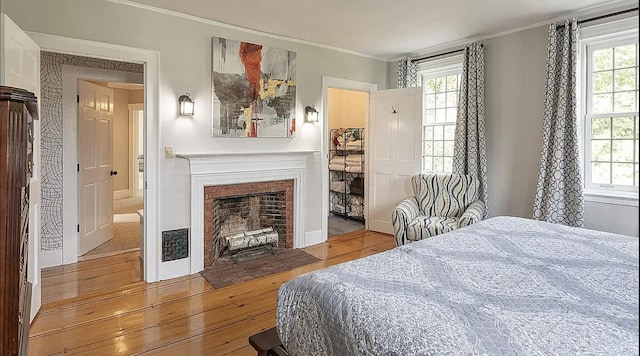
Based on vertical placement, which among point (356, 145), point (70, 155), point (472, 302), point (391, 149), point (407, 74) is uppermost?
point (407, 74)

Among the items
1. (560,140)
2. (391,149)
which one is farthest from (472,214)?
(391,149)

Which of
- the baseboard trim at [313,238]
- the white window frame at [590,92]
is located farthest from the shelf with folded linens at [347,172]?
the white window frame at [590,92]

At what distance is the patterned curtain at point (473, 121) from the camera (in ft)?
13.7

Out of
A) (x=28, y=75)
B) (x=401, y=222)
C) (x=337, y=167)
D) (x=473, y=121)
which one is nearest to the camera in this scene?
(x=28, y=75)

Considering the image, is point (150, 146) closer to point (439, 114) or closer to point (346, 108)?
point (439, 114)

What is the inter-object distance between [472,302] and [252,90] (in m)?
3.29

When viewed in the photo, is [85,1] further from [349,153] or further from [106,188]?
[349,153]

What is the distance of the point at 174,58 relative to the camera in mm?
3518

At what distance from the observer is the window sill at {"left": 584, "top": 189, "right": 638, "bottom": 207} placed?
3283 mm

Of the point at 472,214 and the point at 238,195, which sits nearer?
the point at 472,214

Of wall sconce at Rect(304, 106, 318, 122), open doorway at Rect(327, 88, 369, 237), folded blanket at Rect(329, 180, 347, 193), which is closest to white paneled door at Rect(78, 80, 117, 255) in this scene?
wall sconce at Rect(304, 106, 318, 122)

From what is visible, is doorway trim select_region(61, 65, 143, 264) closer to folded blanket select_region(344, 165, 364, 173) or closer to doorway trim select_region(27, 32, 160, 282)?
doorway trim select_region(27, 32, 160, 282)

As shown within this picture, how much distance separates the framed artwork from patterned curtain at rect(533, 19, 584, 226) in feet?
8.74

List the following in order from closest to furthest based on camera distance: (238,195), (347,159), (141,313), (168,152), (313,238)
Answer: (141,313)
(168,152)
(238,195)
(313,238)
(347,159)
